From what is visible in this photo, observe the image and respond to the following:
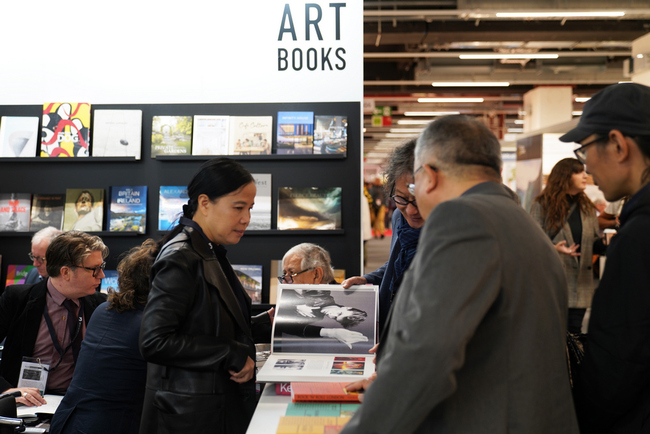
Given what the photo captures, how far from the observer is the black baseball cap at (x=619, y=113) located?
1.43 m

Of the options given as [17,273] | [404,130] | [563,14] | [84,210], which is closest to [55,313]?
[84,210]

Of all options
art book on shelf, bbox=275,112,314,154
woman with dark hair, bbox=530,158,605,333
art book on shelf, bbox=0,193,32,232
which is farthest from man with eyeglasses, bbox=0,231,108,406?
woman with dark hair, bbox=530,158,605,333

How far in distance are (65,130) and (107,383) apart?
2775mm

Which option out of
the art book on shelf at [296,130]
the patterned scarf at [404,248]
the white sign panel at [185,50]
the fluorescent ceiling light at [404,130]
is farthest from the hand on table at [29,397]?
the fluorescent ceiling light at [404,130]

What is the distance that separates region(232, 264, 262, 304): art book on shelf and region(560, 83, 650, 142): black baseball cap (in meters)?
3.30

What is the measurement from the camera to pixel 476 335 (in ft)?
3.91

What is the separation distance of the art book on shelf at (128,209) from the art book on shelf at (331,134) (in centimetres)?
146

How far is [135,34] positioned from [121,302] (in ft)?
9.21

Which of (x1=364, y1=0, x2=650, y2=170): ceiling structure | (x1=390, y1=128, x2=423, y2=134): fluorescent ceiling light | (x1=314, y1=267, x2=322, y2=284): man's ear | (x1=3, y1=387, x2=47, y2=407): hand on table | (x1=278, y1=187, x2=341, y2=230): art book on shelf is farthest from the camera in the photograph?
(x1=390, y1=128, x2=423, y2=134): fluorescent ceiling light

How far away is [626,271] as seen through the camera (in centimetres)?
139

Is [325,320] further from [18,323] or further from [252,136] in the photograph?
[252,136]

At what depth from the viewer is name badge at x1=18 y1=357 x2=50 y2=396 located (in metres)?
2.79

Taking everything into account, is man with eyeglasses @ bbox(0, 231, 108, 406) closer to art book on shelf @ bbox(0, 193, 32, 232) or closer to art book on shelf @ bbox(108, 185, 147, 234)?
art book on shelf @ bbox(108, 185, 147, 234)

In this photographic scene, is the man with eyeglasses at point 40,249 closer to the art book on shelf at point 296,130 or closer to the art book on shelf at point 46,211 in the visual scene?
the art book on shelf at point 46,211
